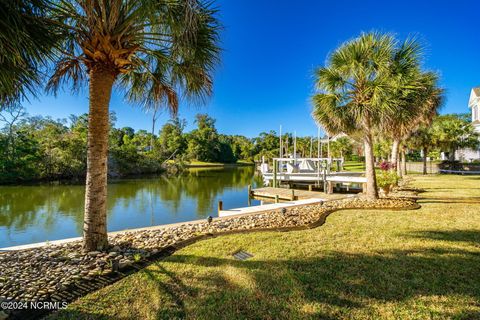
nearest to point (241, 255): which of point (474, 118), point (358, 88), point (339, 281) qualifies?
point (339, 281)

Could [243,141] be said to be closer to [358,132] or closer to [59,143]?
[59,143]

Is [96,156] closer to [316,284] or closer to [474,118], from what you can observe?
[316,284]

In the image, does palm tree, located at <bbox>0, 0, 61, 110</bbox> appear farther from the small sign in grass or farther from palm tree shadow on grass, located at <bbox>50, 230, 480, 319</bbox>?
the small sign in grass

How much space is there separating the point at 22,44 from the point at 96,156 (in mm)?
1681

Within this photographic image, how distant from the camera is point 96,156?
11.2 feet

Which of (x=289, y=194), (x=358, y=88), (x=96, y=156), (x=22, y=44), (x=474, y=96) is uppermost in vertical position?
(x=474, y=96)

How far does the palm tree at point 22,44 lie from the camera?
5.89 feet

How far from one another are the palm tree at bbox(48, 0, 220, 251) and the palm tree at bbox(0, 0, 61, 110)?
0.59 meters

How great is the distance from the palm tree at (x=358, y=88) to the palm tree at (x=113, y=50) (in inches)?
192

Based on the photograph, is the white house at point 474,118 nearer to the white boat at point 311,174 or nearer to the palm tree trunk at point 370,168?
the white boat at point 311,174

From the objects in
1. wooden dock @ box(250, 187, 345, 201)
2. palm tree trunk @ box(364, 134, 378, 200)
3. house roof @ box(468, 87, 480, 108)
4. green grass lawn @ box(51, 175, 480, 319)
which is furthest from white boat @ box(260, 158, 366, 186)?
house roof @ box(468, 87, 480, 108)

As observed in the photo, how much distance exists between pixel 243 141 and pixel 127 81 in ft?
212

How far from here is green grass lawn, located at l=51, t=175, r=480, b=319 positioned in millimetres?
2211

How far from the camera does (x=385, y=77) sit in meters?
6.86
